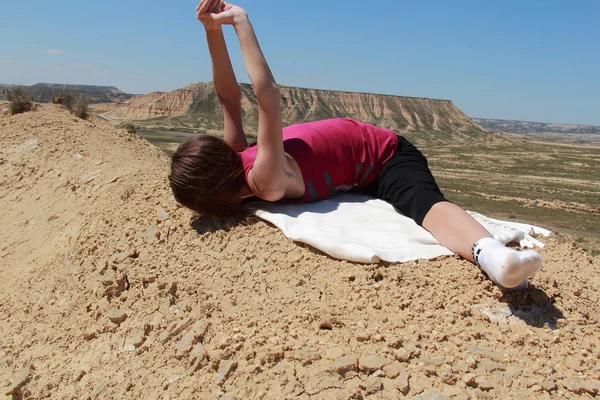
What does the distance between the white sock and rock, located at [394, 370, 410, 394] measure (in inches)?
24.8

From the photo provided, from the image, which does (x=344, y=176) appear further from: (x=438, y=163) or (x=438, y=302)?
(x=438, y=163)

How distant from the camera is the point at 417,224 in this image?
283cm

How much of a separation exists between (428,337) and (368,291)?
365 millimetres

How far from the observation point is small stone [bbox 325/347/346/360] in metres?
1.89

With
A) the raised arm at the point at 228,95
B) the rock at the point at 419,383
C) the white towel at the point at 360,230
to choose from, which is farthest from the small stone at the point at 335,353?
the raised arm at the point at 228,95

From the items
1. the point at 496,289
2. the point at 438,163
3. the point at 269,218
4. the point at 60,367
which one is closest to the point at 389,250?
the point at 496,289

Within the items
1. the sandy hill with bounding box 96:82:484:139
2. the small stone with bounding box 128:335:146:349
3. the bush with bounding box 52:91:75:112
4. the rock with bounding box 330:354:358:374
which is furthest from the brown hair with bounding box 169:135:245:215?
the sandy hill with bounding box 96:82:484:139

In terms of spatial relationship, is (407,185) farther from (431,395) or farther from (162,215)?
(162,215)

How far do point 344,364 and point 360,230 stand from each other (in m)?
1.04

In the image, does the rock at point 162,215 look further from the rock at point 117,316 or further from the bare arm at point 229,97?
the rock at point 117,316

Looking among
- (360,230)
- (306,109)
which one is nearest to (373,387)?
(360,230)

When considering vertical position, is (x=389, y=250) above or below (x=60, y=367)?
above

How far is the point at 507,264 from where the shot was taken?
2045 millimetres

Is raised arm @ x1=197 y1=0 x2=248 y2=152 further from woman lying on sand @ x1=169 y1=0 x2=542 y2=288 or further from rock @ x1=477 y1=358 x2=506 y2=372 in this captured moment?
rock @ x1=477 y1=358 x2=506 y2=372
